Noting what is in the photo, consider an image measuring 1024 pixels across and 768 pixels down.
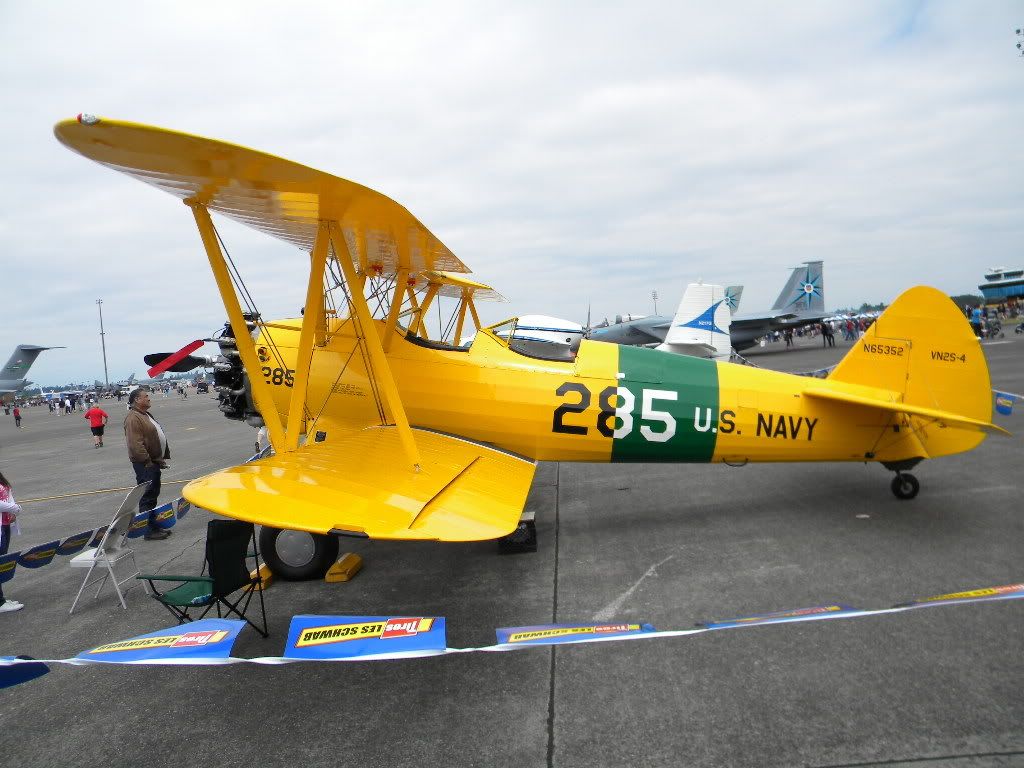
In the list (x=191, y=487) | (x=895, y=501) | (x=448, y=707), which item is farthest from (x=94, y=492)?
(x=895, y=501)

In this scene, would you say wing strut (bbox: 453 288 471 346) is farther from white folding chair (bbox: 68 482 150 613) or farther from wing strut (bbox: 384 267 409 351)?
white folding chair (bbox: 68 482 150 613)

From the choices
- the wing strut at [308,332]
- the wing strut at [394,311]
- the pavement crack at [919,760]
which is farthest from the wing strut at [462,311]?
the pavement crack at [919,760]

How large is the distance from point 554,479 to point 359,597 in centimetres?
407

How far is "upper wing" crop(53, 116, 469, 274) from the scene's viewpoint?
9.71 ft

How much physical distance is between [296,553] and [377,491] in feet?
4.15

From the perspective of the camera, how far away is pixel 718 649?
10.5ft

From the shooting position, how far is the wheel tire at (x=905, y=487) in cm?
554

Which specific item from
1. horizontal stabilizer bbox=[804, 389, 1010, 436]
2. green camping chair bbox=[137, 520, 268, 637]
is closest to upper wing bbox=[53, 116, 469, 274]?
green camping chair bbox=[137, 520, 268, 637]

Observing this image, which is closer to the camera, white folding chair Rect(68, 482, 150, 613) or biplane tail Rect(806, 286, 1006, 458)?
white folding chair Rect(68, 482, 150, 613)

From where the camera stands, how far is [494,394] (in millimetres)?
5191

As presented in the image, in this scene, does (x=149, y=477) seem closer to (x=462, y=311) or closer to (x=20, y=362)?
(x=462, y=311)

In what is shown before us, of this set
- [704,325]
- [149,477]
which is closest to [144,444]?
[149,477]

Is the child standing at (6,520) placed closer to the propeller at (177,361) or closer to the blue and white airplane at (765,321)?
the propeller at (177,361)

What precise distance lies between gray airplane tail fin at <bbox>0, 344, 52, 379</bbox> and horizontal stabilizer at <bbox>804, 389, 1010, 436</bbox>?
3158 cm
